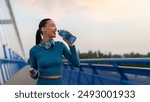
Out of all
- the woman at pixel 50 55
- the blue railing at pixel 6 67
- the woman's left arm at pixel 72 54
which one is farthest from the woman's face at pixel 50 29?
the blue railing at pixel 6 67

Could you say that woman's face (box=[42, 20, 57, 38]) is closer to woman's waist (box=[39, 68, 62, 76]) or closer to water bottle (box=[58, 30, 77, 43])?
water bottle (box=[58, 30, 77, 43])

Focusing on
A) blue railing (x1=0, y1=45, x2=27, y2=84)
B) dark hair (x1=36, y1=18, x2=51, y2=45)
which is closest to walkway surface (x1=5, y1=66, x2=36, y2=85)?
blue railing (x1=0, y1=45, x2=27, y2=84)

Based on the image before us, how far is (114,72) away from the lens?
6.35m

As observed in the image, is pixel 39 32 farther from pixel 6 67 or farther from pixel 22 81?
pixel 6 67

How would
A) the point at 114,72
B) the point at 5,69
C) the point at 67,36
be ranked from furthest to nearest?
the point at 5,69, the point at 114,72, the point at 67,36

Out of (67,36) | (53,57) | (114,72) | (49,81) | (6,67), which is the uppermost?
(67,36)

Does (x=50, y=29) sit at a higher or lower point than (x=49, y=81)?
higher

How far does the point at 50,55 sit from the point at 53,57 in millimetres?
33

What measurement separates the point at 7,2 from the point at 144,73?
28923mm

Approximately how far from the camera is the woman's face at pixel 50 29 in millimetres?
3611

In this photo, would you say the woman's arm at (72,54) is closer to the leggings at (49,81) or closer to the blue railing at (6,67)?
the leggings at (49,81)

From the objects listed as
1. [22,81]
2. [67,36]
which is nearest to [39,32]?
[67,36]

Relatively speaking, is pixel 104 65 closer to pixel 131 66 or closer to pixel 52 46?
pixel 131 66

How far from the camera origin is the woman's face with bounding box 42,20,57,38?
361 cm
